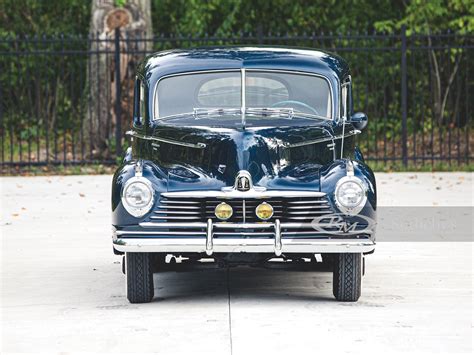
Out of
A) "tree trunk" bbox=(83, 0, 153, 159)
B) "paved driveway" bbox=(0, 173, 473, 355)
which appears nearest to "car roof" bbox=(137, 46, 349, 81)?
"paved driveway" bbox=(0, 173, 473, 355)

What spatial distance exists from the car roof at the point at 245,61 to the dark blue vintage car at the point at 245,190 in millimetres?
234

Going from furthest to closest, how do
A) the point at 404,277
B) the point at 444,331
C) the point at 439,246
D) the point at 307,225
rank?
the point at 439,246 < the point at 404,277 < the point at 307,225 < the point at 444,331

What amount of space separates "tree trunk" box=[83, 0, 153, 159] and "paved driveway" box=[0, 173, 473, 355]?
27.8 ft

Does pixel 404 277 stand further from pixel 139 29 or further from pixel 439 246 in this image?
pixel 139 29

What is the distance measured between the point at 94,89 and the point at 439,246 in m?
11.4

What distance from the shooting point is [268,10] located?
90.7ft

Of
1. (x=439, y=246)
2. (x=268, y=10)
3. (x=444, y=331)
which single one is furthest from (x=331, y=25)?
(x=444, y=331)

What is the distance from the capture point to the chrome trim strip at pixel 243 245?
839cm

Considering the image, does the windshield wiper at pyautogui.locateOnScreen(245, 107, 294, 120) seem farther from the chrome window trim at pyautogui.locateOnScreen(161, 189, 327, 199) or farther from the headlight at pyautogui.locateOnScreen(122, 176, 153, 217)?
the headlight at pyautogui.locateOnScreen(122, 176, 153, 217)

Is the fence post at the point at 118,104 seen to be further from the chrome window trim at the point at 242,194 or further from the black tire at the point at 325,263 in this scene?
the chrome window trim at the point at 242,194

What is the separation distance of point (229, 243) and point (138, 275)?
0.74m

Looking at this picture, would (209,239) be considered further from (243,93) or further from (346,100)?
(346,100)

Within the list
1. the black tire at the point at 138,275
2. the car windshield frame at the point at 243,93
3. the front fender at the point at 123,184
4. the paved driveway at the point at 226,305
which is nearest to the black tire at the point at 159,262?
the paved driveway at the point at 226,305

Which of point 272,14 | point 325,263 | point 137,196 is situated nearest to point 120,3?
point 272,14
